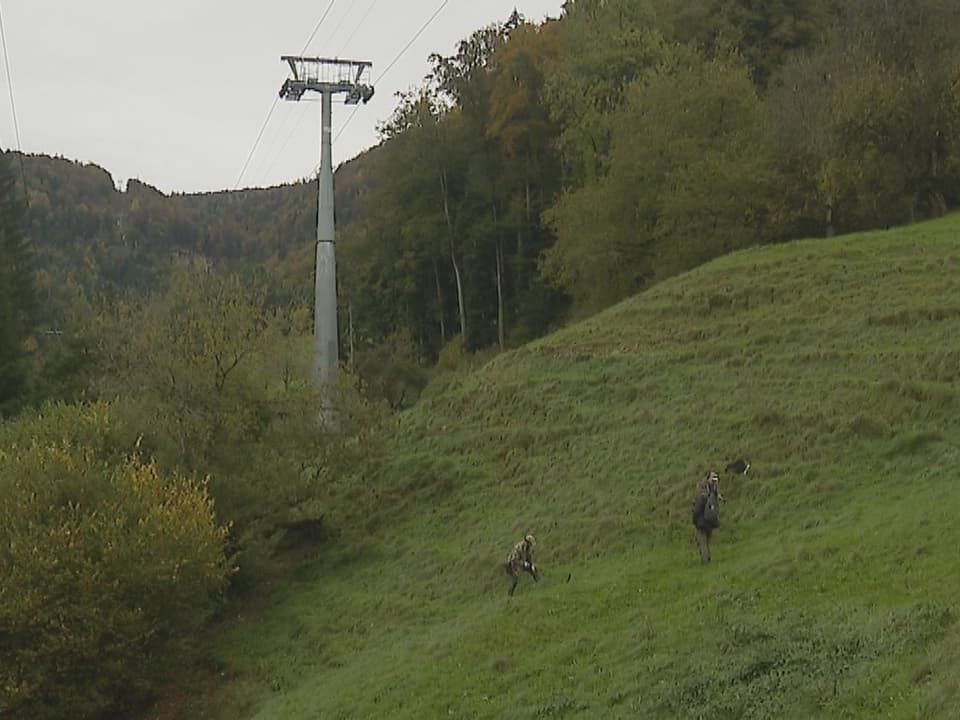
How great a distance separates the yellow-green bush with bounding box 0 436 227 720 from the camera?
67.8 feet

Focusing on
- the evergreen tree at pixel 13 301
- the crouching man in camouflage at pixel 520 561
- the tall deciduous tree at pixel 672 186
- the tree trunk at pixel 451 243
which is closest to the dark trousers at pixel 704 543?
the crouching man in camouflage at pixel 520 561

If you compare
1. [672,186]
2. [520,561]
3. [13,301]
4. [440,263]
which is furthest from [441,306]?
[520,561]

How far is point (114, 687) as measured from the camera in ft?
71.6

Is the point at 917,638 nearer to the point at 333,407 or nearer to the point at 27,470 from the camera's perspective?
the point at 27,470

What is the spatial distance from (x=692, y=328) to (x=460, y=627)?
63.9 ft

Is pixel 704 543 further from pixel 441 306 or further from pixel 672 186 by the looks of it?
pixel 441 306

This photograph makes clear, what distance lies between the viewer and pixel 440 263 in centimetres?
6500

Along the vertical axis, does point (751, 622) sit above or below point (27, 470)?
below

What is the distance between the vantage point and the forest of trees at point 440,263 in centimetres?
2270

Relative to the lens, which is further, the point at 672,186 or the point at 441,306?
the point at 441,306

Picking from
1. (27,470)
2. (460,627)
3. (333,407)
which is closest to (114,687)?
(27,470)

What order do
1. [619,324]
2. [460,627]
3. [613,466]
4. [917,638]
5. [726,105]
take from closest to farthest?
[917,638], [460,627], [613,466], [619,324], [726,105]

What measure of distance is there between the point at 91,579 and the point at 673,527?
12894mm

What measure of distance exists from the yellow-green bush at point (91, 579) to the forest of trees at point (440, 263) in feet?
0.22
